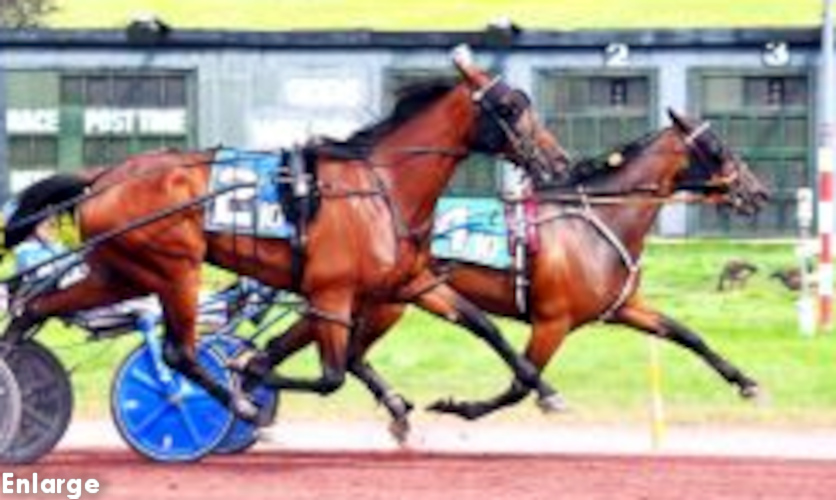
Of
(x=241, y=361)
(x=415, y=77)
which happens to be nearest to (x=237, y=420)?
(x=241, y=361)

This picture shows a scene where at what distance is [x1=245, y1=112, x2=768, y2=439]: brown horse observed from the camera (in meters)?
15.4

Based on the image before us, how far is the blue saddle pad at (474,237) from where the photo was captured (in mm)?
15484

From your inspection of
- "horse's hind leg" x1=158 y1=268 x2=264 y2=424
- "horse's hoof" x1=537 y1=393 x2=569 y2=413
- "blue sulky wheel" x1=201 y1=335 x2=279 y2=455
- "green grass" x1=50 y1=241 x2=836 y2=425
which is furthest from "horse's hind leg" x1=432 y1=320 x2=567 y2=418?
"green grass" x1=50 y1=241 x2=836 y2=425

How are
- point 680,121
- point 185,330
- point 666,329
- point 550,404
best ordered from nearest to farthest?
point 185,330, point 550,404, point 666,329, point 680,121

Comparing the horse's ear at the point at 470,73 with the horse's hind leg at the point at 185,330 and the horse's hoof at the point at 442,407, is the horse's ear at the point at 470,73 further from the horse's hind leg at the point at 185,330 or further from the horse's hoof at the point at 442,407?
the horse's hoof at the point at 442,407

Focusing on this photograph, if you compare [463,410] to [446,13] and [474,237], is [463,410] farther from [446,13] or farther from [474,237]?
[446,13]

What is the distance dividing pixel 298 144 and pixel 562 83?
24514 mm

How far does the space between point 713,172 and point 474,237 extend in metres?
1.79

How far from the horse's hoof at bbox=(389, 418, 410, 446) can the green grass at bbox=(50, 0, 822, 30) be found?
36.5 metres

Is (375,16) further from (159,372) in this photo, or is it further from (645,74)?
(159,372)

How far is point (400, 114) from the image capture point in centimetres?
1430

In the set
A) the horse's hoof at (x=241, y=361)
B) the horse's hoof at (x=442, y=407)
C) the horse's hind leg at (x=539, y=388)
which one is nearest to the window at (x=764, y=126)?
the horse's hind leg at (x=539, y=388)

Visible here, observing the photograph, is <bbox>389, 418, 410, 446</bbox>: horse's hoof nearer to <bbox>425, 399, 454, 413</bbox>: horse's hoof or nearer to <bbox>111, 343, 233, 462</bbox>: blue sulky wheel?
<bbox>425, 399, 454, 413</bbox>: horse's hoof

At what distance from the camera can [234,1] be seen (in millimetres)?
60969
